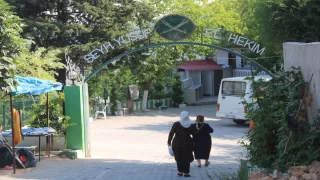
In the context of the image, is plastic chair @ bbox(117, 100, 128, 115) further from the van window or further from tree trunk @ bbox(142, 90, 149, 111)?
the van window

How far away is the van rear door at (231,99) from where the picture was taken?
2539cm

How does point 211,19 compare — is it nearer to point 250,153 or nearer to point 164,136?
point 164,136

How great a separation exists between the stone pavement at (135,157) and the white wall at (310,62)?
114 inches

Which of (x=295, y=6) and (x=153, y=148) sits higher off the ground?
(x=295, y=6)

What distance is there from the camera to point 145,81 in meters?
36.6

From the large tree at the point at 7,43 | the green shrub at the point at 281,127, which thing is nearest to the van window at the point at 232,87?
the large tree at the point at 7,43

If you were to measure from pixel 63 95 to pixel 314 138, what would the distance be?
1070 centimetres

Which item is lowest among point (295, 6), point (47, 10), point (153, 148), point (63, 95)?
point (153, 148)

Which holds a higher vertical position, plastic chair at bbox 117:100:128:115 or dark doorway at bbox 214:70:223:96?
dark doorway at bbox 214:70:223:96

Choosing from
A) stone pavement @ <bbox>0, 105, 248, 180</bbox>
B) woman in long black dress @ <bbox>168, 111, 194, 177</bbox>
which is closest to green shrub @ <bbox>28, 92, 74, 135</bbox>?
stone pavement @ <bbox>0, 105, 248, 180</bbox>

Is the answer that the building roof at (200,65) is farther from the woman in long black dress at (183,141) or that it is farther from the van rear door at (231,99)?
the woman in long black dress at (183,141)

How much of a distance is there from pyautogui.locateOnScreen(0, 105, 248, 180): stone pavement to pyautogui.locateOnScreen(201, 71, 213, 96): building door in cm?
2023

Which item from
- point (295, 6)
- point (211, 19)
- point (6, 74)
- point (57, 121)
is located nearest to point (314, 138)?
point (6, 74)

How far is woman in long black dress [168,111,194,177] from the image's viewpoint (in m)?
11.9
